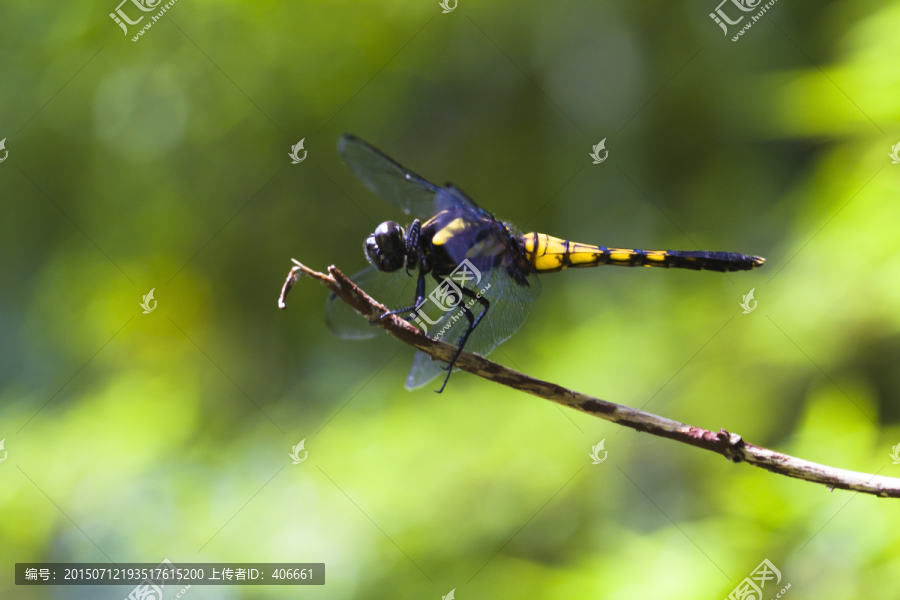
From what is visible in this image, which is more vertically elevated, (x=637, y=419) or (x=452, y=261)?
(x=452, y=261)

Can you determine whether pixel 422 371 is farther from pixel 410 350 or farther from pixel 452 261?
pixel 410 350

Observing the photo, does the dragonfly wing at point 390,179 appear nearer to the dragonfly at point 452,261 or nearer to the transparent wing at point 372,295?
the dragonfly at point 452,261

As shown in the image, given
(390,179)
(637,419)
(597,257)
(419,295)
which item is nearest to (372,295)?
(419,295)

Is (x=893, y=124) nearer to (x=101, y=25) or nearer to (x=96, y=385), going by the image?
(x=101, y=25)

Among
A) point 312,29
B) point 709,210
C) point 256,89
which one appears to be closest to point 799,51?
point 709,210

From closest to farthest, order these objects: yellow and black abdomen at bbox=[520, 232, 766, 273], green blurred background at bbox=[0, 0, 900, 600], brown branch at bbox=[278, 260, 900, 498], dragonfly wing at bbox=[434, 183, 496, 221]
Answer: brown branch at bbox=[278, 260, 900, 498] → dragonfly wing at bbox=[434, 183, 496, 221] → yellow and black abdomen at bbox=[520, 232, 766, 273] → green blurred background at bbox=[0, 0, 900, 600]

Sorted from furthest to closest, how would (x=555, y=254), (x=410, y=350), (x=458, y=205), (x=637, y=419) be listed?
1. (x=410, y=350)
2. (x=555, y=254)
3. (x=458, y=205)
4. (x=637, y=419)

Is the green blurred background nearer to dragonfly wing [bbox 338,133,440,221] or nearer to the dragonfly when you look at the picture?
the dragonfly

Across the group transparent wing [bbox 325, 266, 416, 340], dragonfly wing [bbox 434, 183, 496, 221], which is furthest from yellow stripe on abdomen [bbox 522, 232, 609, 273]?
transparent wing [bbox 325, 266, 416, 340]
